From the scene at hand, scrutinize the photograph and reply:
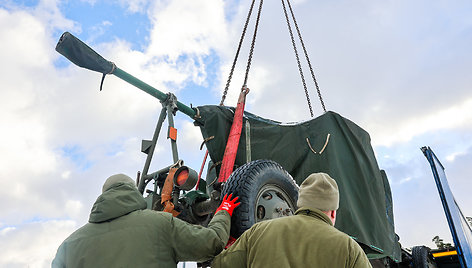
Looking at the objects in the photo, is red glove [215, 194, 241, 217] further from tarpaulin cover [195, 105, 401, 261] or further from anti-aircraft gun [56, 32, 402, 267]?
tarpaulin cover [195, 105, 401, 261]

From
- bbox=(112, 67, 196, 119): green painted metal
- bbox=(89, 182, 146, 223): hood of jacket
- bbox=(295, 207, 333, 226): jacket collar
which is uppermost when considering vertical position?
bbox=(112, 67, 196, 119): green painted metal

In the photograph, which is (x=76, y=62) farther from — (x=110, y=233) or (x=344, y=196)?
(x=344, y=196)

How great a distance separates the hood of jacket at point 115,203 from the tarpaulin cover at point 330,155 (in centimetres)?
227

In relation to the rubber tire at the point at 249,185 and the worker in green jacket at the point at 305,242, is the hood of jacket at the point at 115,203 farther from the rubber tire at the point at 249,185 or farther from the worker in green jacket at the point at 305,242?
the rubber tire at the point at 249,185

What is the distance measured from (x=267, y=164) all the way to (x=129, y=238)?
150cm

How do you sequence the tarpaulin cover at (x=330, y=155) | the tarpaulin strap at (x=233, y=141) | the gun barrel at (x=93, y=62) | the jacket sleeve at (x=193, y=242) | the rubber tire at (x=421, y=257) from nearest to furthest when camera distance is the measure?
the jacket sleeve at (x=193, y=242)
the gun barrel at (x=93, y=62)
the tarpaulin strap at (x=233, y=141)
the tarpaulin cover at (x=330, y=155)
the rubber tire at (x=421, y=257)

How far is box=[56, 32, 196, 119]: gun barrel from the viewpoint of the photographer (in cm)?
416

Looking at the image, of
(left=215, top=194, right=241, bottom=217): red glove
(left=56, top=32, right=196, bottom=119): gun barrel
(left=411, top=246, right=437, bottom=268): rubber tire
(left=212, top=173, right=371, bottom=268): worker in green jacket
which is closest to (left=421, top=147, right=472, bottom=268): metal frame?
(left=411, top=246, right=437, bottom=268): rubber tire

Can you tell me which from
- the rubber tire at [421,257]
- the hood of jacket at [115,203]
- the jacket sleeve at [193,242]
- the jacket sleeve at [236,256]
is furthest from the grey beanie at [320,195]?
the rubber tire at [421,257]

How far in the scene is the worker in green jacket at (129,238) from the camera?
2449mm

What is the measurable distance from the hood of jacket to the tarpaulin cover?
7.43 feet

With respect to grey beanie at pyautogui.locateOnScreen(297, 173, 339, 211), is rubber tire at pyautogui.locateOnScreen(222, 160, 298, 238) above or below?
above

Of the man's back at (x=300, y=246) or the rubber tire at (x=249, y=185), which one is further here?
the rubber tire at (x=249, y=185)

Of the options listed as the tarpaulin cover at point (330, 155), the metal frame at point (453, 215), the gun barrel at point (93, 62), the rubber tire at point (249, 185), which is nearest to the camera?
the rubber tire at point (249, 185)
